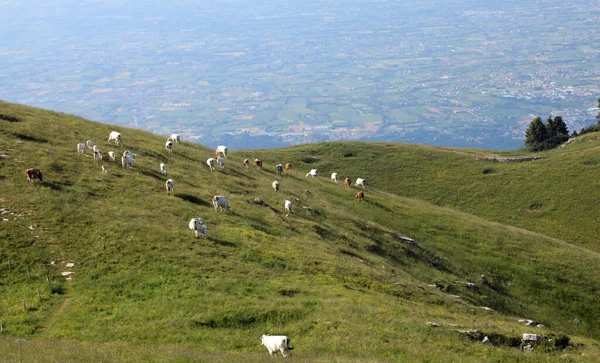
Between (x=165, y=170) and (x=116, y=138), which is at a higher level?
(x=116, y=138)

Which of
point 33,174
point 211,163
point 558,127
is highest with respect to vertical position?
point 558,127

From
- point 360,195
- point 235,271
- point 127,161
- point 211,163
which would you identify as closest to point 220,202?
point 127,161

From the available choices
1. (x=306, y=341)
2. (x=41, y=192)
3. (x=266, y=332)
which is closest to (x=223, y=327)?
(x=266, y=332)

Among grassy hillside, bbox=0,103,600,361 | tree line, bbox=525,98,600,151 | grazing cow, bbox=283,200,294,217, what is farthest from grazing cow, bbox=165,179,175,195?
tree line, bbox=525,98,600,151

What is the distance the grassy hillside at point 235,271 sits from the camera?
73.2ft

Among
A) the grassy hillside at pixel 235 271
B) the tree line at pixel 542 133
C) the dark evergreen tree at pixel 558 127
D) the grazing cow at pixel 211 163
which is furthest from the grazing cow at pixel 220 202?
the dark evergreen tree at pixel 558 127

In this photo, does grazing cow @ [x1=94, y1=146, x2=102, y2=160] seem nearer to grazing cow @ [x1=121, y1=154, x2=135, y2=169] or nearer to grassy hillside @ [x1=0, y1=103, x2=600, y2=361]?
grassy hillside @ [x1=0, y1=103, x2=600, y2=361]

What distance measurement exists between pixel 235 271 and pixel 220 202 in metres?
11.3

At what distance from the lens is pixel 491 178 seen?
81688 mm

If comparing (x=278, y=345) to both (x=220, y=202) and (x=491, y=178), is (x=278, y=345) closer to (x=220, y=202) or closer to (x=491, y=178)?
(x=220, y=202)

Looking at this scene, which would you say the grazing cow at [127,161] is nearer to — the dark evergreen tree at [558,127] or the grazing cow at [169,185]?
the grazing cow at [169,185]

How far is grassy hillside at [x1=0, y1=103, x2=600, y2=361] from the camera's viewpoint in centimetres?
2230

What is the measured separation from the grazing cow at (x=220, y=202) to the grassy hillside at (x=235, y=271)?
0.68 m

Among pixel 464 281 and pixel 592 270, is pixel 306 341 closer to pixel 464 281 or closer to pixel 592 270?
pixel 464 281
